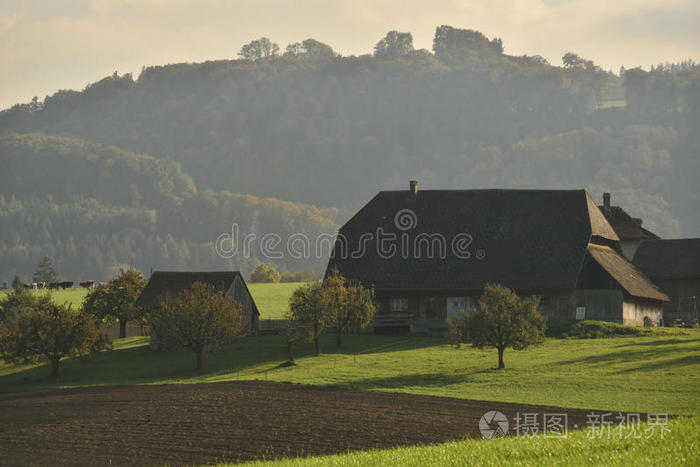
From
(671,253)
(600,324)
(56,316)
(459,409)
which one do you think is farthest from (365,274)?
(459,409)

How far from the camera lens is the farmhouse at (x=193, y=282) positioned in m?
69.3

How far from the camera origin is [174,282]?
70750mm

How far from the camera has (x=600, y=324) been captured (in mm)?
61406

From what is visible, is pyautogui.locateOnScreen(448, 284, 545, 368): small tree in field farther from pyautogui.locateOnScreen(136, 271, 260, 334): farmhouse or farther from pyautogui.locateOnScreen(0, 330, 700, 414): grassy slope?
pyautogui.locateOnScreen(136, 271, 260, 334): farmhouse

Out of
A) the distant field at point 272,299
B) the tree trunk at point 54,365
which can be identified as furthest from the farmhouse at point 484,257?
the tree trunk at point 54,365

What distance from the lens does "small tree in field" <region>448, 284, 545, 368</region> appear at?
50031 millimetres

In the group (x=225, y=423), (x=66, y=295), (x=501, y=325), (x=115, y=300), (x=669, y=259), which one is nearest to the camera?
(x=225, y=423)

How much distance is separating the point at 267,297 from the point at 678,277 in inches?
1808

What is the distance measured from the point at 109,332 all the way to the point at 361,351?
33.1 metres

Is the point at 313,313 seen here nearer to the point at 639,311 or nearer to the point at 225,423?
the point at 225,423

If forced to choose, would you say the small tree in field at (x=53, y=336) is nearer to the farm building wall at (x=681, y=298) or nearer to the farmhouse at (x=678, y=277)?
the farmhouse at (x=678, y=277)

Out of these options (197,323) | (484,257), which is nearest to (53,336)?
(197,323)

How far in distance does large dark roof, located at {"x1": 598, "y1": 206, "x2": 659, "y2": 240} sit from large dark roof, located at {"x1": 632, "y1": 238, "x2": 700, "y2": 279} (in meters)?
2.40

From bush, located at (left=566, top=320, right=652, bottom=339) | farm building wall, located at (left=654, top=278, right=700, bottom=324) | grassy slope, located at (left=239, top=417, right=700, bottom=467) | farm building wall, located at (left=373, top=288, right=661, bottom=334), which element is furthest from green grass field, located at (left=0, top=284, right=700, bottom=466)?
farm building wall, located at (left=654, top=278, right=700, bottom=324)
